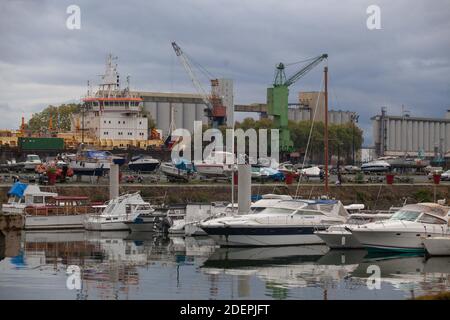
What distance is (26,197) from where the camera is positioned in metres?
64.7

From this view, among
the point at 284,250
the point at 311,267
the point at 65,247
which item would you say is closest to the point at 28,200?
the point at 65,247

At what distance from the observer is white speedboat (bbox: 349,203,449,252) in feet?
151

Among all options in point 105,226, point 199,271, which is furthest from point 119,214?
point 199,271

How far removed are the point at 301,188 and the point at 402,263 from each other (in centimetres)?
3727

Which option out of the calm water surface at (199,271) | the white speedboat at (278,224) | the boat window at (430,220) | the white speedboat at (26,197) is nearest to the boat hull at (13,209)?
the white speedboat at (26,197)

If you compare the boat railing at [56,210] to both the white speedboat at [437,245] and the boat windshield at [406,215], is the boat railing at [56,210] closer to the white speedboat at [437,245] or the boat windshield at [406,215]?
the boat windshield at [406,215]

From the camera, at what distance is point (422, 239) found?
150 feet

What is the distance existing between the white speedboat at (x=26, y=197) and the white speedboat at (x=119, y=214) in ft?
14.9

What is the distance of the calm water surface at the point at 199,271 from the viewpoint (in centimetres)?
3284

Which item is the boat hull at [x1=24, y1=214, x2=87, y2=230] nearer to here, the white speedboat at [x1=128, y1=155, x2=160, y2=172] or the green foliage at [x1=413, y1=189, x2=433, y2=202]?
the green foliage at [x1=413, y1=189, x2=433, y2=202]

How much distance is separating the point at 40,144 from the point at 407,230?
2970 inches

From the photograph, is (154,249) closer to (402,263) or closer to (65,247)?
(65,247)

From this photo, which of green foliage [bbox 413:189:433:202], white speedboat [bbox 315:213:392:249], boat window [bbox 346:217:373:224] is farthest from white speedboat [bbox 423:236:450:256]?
green foliage [bbox 413:189:433:202]

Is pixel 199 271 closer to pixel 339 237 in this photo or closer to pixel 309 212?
pixel 339 237
